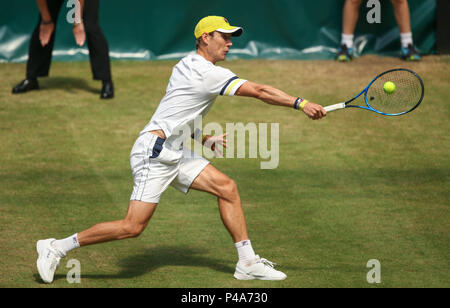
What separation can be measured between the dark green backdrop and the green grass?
28cm

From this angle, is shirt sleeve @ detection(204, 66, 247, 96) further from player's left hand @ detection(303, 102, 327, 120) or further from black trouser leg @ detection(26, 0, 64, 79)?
black trouser leg @ detection(26, 0, 64, 79)

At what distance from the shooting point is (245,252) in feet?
18.4

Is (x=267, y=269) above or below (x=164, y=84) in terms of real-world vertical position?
above

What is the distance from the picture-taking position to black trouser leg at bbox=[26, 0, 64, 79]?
10180 mm

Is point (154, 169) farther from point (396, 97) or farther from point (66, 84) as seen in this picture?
point (66, 84)

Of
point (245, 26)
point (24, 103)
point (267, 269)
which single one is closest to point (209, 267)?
point (267, 269)

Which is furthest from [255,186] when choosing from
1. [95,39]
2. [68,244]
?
[95,39]

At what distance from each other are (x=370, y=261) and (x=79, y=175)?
336cm

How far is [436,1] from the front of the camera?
11242 mm

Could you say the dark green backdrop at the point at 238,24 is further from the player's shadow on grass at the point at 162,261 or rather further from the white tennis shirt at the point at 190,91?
the white tennis shirt at the point at 190,91

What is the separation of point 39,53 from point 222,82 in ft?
17.9

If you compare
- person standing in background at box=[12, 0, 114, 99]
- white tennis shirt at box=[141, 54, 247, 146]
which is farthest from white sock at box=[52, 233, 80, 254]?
person standing in background at box=[12, 0, 114, 99]
